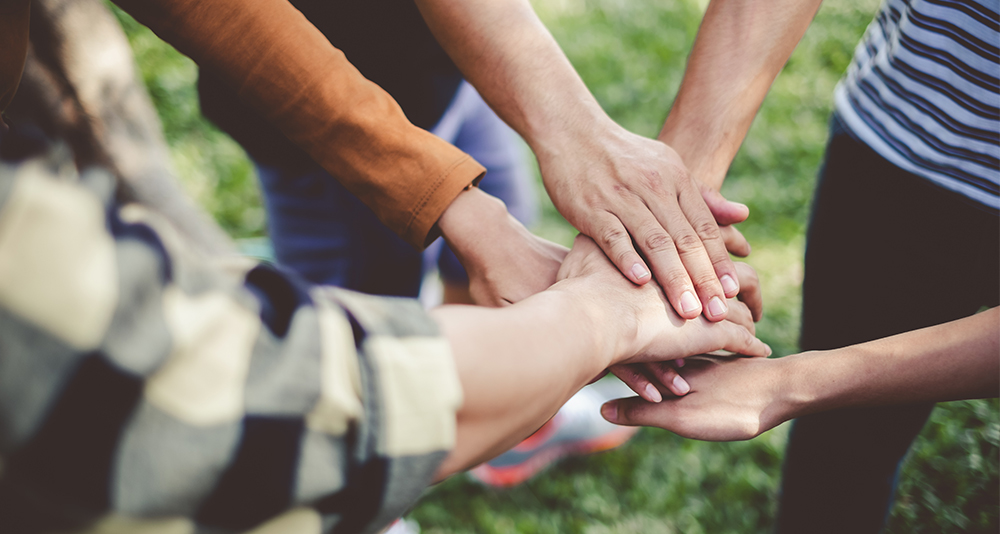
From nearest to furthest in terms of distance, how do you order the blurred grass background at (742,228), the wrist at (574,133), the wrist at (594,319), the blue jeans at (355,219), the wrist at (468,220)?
the wrist at (594,319) → the wrist at (468,220) → the wrist at (574,133) → the blue jeans at (355,219) → the blurred grass background at (742,228)

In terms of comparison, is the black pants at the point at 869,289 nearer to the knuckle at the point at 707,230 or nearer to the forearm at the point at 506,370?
the knuckle at the point at 707,230

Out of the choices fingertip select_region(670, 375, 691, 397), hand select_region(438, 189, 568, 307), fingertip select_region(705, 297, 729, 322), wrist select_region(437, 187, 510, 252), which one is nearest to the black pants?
fingertip select_region(705, 297, 729, 322)

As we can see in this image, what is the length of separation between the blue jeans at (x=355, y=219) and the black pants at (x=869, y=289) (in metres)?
1.00

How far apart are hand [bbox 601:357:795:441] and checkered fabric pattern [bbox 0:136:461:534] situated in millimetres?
719

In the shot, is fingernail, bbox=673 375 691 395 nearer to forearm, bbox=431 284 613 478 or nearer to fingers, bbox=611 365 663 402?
fingers, bbox=611 365 663 402

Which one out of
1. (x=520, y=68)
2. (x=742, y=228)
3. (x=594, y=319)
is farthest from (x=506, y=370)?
(x=742, y=228)

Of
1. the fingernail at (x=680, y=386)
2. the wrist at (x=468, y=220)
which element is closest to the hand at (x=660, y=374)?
the fingernail at (x=680, y=386)

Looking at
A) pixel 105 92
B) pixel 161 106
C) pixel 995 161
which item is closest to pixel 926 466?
pixel 995 161

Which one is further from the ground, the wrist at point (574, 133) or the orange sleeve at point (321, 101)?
the wrist at point (574, 133)

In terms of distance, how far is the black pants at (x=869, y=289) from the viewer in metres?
1.33

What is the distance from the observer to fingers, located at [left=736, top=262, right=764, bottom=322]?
1.53 meters

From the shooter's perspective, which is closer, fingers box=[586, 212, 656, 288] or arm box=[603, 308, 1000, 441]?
arm box=[603, 308, 1000, 441]

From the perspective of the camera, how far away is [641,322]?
4.12 feet

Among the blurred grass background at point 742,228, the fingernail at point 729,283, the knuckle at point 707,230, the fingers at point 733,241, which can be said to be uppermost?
the knuckle at point 707,230
